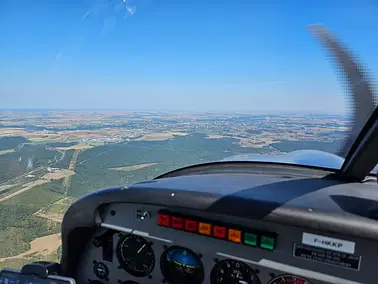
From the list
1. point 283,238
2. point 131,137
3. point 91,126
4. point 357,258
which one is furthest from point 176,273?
point 91,126

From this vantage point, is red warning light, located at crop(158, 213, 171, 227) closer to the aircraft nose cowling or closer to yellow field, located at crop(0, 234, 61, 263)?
the aircraft nose cowling

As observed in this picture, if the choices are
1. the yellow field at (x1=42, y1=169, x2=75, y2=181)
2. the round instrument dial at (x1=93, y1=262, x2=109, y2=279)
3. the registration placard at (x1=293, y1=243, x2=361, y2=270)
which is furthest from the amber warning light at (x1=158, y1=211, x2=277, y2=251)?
the yellow field at (x1=42, y1=169, x2=75, y2=181)

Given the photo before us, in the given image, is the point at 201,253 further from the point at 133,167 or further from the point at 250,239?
the point at 133,167

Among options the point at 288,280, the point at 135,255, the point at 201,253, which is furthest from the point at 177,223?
the point at 288,280

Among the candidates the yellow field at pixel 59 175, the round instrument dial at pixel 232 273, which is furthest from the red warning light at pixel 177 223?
the yellow field at pixel 59 175

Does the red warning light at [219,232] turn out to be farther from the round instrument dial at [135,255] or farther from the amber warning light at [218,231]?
the round instrument dial at [135,255]
